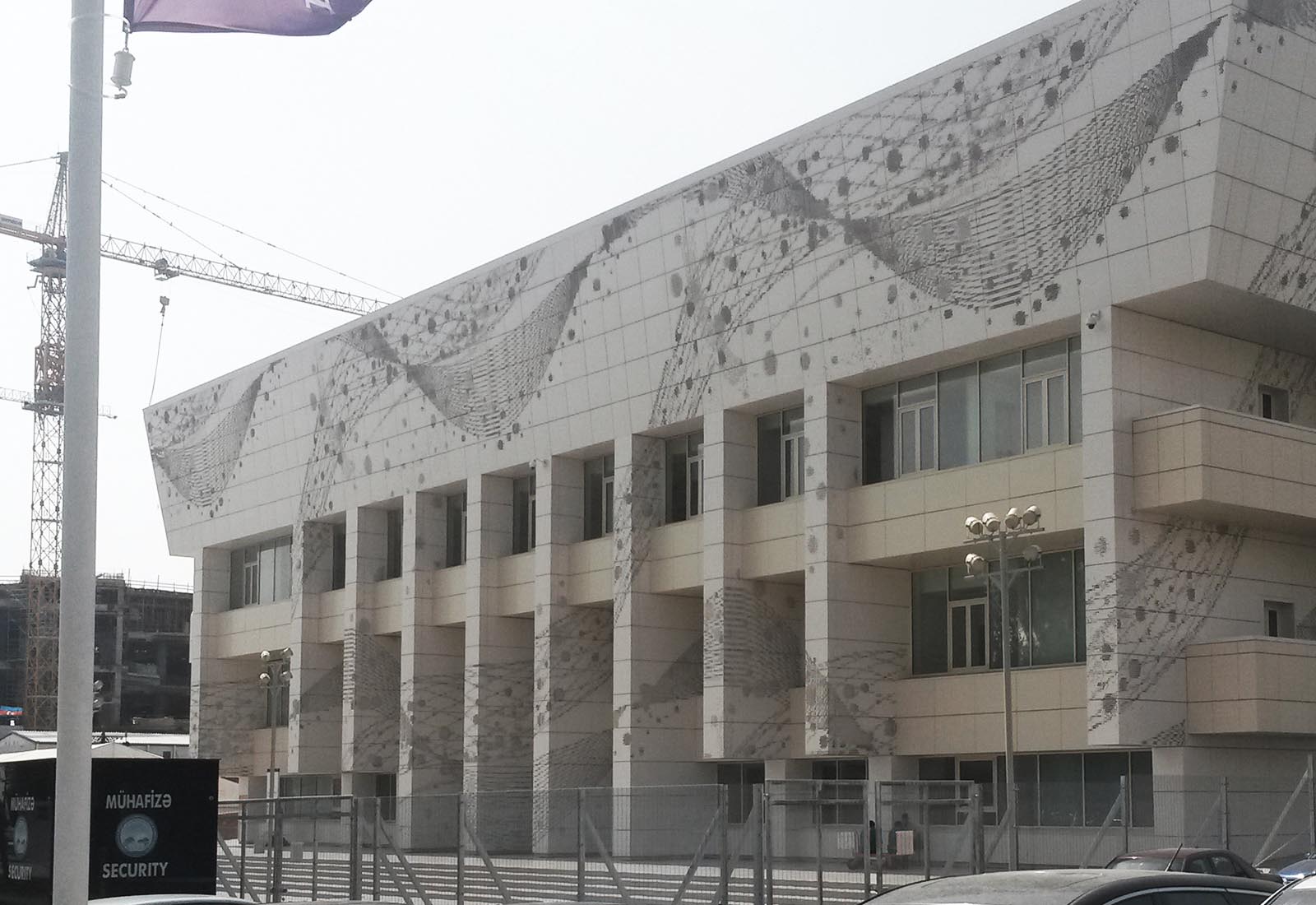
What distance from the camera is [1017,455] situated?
38625 mm

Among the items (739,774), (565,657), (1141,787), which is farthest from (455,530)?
(1141,787)

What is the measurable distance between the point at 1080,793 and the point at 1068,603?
4.36m

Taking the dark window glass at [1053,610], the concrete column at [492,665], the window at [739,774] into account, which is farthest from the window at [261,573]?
the dark window glass at [1053,610]

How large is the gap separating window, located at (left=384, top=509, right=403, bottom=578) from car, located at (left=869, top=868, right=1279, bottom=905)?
5209cm

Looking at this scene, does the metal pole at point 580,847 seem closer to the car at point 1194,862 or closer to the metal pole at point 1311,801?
the car at point 1194,862

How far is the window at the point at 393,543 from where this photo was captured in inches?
2375

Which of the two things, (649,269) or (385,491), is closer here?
(649,269)

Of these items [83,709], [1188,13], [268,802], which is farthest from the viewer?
[1188,13]

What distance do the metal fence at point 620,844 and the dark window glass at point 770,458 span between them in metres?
14.8

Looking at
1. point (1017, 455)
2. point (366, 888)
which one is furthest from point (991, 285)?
point (366, 888)

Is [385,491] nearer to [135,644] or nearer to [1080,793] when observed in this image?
[1080,793]

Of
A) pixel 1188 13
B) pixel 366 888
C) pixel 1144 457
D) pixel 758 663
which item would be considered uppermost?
pixel 1188 13

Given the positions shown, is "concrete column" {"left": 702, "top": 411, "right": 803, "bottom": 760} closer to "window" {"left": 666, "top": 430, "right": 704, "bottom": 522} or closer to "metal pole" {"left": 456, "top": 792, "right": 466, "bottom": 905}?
"window" {"left": 666, "top": 430, "right": 704, "bottom": 522}

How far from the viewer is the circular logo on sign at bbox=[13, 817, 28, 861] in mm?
16891
